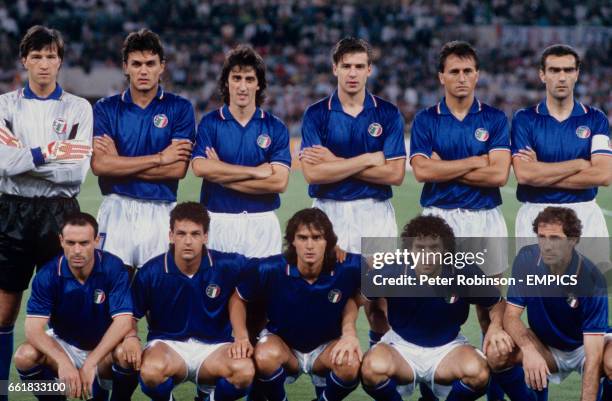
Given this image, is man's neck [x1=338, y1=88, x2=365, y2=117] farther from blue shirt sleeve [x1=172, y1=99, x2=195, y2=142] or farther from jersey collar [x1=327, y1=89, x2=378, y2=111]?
blue shirt sleeve [x1=172, y1=99, x2=195, y2=142]

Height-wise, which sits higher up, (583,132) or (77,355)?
(583,132)

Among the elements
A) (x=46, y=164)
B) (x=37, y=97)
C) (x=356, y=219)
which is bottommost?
(x=356, y=219)

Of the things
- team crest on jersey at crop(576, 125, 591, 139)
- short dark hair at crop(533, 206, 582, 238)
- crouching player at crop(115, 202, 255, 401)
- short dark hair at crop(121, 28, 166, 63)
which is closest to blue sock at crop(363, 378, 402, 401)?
crouching player at crop(115, 202, 255, 401)

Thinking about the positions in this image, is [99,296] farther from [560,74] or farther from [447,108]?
[560,74]

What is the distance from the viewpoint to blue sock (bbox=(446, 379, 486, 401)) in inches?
235

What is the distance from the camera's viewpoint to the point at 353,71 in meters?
6.81

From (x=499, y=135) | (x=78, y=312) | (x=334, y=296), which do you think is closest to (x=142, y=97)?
(x=78, y=312)

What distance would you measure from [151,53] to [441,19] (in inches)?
1002

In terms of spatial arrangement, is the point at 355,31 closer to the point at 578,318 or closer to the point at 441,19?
the point at 441,19

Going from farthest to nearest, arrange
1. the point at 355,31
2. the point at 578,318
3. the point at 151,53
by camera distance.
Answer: the point at 355,31, the point at 151,53, the point at 578,318

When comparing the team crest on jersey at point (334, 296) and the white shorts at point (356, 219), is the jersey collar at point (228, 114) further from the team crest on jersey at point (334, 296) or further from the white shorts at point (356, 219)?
the team crest on jersey at point (334, 296)

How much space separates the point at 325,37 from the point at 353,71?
76.8 feet

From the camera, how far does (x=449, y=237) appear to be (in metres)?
6.27

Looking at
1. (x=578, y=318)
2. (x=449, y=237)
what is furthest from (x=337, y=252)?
(x=578, y=318)
